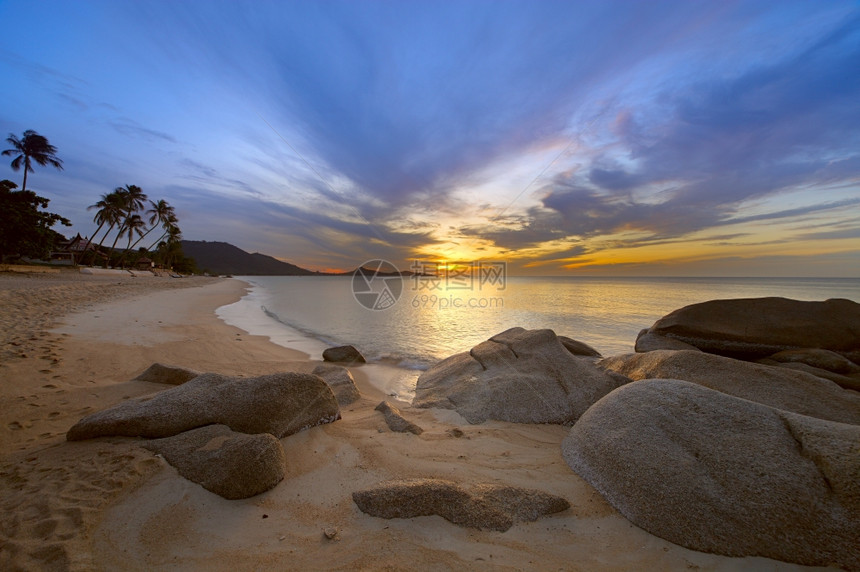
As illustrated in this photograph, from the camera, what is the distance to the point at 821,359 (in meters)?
6.94

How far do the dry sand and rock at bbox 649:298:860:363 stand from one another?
5.58 metres

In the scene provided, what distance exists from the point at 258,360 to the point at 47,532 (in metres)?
7.53

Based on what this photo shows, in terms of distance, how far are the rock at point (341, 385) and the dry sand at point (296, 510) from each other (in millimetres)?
1101

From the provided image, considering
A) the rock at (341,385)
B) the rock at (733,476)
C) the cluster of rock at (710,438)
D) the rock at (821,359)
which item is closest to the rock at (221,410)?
the rock at (341,385)

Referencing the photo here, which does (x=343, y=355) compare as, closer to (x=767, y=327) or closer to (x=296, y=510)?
(x=296, y=510)

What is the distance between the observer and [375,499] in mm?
3096

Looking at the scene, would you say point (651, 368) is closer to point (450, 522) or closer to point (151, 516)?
point (450, 522)

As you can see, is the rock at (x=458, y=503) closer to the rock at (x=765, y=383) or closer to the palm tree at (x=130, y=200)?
the rock at (x=765, y=383)

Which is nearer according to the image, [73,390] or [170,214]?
[73,390]

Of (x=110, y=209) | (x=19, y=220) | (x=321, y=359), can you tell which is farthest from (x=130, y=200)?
(x=321, y=359)

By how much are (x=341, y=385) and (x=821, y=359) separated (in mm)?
10087

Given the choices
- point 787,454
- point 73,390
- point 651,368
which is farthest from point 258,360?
point 787,454

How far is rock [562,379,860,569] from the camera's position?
2.60 meters

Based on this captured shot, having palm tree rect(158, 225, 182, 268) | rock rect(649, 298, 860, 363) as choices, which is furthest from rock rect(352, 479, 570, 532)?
palm tree rect(158, 225, 182, 268)
